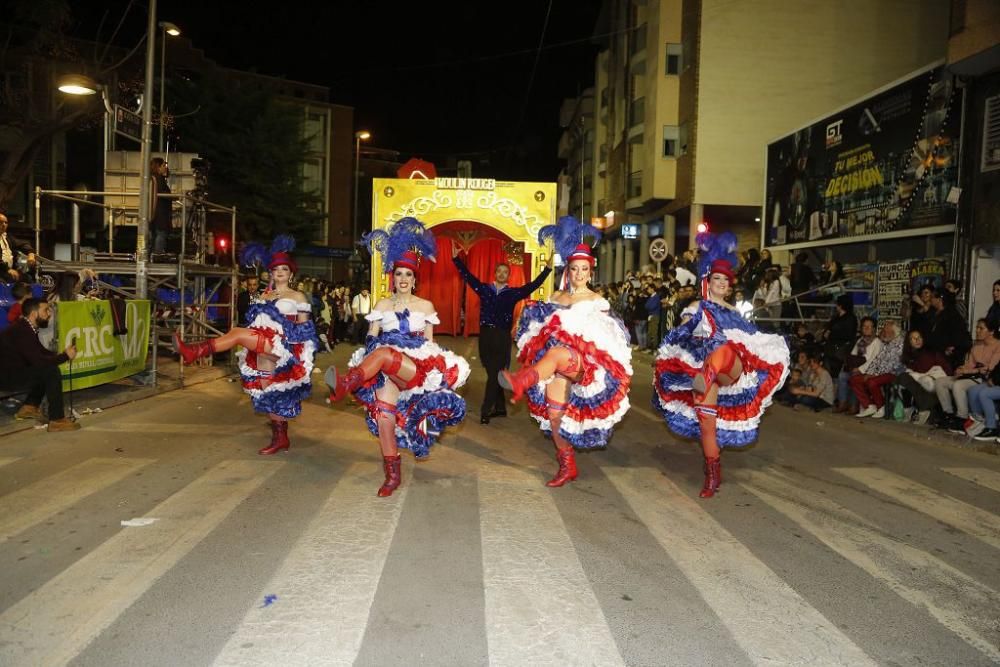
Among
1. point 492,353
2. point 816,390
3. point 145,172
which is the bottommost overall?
point 816,390

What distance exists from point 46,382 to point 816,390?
1082cm

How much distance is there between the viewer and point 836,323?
13312 mm

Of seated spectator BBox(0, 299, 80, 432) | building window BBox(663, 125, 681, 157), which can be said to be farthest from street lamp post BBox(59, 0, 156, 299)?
building window BBox(663, 125, 681, 157)

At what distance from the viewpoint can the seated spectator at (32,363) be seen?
8938 millimetres

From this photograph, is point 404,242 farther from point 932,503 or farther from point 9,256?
point 9,256

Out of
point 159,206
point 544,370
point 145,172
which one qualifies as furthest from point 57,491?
point 159,206

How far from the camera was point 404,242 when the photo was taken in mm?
6750

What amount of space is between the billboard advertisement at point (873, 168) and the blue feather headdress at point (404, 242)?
11513 mm

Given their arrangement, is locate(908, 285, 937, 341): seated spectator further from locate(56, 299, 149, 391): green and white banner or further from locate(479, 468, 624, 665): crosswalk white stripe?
locate(56, 299, 149, 391): green and white banner

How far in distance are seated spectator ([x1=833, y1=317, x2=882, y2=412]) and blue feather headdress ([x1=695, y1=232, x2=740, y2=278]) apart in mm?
6294

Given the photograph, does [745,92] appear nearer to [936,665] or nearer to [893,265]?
[893,265]

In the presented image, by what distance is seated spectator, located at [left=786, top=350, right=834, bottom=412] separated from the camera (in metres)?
12.6

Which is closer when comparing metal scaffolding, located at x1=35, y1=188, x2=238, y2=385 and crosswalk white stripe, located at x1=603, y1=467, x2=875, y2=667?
crosswalk white stripe, located at x1=603, y1=467, x2=875, y2=667

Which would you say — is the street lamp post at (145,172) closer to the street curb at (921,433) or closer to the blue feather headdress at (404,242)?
the blue feather headdress at (404,242)
